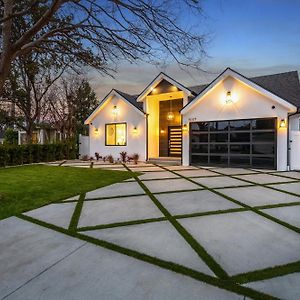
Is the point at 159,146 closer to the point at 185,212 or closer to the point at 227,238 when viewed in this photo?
the point at 185,212

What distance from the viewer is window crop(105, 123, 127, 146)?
52.5 ft

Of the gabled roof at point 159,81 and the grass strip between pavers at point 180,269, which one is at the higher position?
the gabled roof at point 159,81

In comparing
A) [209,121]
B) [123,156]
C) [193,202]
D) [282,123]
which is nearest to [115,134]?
[123,156]

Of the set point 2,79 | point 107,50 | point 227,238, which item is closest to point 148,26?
point 107,50

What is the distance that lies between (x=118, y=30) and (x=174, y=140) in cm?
1125

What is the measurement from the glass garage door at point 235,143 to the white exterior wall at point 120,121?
3.55 meters

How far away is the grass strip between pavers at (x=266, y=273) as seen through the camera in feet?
7.70

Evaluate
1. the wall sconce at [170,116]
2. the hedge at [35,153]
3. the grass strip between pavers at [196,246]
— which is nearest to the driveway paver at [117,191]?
the grass strip between pavers at [196,246]

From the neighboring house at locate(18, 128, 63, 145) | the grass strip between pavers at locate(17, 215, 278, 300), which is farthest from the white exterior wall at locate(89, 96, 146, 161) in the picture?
the grass strip between pavers at locate(17, 215, 278, 300)

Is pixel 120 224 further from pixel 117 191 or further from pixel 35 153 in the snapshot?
pixel 35 153

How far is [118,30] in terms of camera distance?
15.0 ft

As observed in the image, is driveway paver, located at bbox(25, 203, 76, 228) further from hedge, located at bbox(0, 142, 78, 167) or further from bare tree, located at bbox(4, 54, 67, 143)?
bare tree, located at bbox(4, 54, 67, 143)

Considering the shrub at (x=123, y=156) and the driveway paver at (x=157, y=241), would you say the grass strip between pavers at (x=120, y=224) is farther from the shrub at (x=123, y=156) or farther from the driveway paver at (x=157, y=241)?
the shrub at (x=123, y=156)

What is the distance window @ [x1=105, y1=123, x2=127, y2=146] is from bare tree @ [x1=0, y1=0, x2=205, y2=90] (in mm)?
10454
